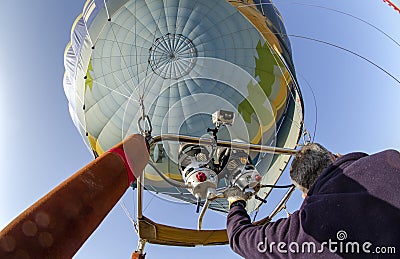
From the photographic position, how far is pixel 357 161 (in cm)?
107

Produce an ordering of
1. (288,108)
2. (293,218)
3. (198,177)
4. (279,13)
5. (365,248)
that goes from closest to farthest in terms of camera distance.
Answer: (365,248)
(293,218)
(198,177)
(288,108)
(279,13)

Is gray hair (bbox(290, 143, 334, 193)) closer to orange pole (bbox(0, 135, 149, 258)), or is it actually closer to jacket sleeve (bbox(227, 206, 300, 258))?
jacket sleeve (bbox(227, 206, 300, 258))

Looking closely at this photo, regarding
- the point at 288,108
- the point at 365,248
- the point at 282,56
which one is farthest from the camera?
the point at 288,108

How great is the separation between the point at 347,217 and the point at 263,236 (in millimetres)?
270

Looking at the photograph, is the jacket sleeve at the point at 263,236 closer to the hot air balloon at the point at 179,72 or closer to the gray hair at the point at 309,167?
the gray hair at the point at 309,167

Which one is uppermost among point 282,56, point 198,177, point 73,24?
point 73,24

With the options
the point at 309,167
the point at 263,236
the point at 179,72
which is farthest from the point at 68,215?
the point at 179,72

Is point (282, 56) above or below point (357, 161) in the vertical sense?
above

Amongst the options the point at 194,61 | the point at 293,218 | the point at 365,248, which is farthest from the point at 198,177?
the point at 194,61

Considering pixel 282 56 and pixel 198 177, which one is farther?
pixel 282 56

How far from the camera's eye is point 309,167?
1.24 meters

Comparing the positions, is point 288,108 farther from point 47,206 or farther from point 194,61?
point 47,206

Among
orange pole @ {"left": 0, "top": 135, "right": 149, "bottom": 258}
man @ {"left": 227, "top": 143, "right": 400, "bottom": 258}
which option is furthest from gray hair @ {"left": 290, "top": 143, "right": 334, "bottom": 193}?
orange pole @ {"left": 0, "top": 135, "right": 149, "bottom": 258}

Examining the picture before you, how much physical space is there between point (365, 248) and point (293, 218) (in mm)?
202
